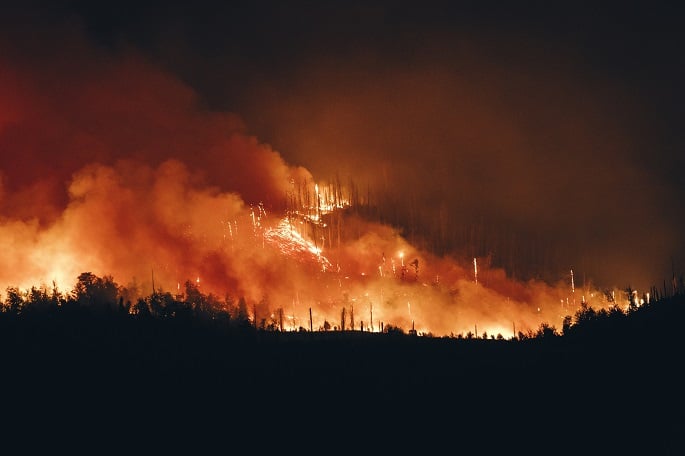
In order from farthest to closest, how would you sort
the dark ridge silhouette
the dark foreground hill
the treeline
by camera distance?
the treeline
the dark ridge silhouette
the dark foreground hill

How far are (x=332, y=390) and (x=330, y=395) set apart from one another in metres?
1.45

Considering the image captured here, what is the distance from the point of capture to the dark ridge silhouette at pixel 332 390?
55.5 meters

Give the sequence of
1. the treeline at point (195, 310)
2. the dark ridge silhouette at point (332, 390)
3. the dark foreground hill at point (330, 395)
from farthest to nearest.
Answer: the treeline at point (195, 310)
the dark ridge silhouette at point (332, 390)
the dark foreground hill at point (330, 395)

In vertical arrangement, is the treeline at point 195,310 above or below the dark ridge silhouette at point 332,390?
above

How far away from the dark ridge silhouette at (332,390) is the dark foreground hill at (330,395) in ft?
0.52

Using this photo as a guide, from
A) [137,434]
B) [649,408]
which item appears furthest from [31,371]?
[649,408]

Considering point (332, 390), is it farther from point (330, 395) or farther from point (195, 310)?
point (195, 310)

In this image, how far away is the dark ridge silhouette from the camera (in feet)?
182

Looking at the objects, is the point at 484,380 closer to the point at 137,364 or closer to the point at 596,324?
the point at 596,324

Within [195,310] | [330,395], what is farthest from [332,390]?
[195,310]

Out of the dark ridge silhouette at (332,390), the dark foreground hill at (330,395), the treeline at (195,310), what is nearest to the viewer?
the dark foreground hill at (330,395)

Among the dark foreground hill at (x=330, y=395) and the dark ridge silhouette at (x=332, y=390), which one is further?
the dark ridge silhouette at (x=332, y=390)

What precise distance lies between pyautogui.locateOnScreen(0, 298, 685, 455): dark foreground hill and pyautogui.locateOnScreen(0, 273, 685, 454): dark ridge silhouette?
160mm

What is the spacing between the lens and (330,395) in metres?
66.4
